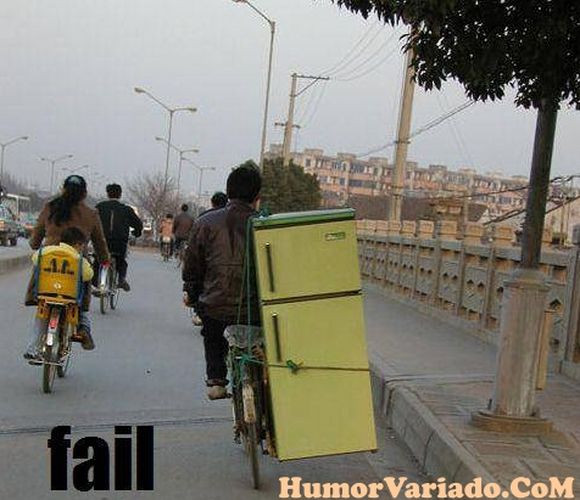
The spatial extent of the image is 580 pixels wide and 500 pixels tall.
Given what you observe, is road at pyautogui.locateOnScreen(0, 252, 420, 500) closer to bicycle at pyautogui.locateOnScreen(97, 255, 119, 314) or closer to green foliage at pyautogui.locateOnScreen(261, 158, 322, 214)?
bicycle at pyautogui.locateOnScreen(97, 255, 119, 314)

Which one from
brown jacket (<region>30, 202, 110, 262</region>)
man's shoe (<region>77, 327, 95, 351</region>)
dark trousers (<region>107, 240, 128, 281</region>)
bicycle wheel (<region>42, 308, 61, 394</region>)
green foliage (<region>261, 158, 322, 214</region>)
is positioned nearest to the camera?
bicycle wheel (<region>42, 308, 61, 394</region>)

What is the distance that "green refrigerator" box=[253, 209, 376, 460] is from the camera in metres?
5.25

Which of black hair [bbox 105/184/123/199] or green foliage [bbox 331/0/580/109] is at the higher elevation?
green foliage [bbox 331/0/580/109]

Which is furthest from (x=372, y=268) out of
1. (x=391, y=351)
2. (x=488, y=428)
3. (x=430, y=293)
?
(x=488, y=428)

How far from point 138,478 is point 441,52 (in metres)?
3.39

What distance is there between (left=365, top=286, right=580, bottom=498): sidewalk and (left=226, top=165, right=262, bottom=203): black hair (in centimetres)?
208

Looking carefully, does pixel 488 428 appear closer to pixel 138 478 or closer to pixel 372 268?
pixel 138 478

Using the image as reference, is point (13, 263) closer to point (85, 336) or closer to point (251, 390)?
point (85, 336)

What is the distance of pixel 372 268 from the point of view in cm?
2391

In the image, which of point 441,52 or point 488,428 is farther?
point 488,428

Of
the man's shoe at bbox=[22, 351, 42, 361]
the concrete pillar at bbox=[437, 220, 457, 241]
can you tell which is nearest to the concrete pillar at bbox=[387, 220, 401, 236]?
the concrete pillar at bbox=[437, 220, 457, 241]

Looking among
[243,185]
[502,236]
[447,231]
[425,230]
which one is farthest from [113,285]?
[243,185]

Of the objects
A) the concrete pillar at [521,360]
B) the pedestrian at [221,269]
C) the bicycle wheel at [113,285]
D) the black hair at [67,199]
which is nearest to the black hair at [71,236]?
the black hair at [67,199]

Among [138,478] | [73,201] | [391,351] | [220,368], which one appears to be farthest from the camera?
[391,351]
